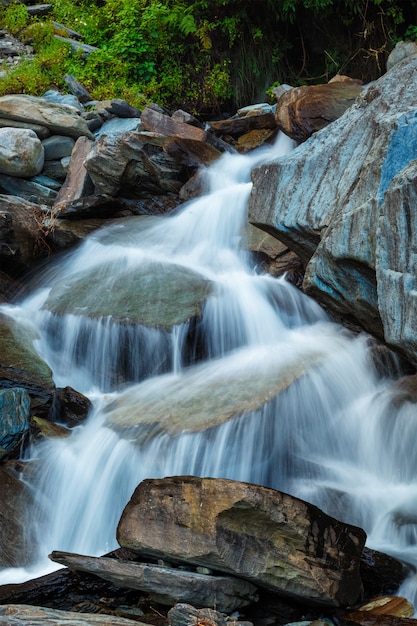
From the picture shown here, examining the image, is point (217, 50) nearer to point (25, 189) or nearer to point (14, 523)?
point (25, 189)

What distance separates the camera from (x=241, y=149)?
35.1 feet

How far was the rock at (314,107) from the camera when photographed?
29.8 feet

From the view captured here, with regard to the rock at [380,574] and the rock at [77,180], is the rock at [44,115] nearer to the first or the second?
the rock at [77,180]

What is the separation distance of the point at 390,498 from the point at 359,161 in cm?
231

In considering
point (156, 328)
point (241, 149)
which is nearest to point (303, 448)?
point (156, 328)

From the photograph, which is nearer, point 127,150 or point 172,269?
point 172,269

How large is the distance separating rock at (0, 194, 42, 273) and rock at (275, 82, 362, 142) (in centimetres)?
326

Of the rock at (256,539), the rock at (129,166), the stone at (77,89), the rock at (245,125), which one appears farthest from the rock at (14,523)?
the stone at (77,89)

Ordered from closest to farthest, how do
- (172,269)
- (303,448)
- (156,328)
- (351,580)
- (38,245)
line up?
(351,580) < (303,448) < (156,328) < (172,269) < (38,245)

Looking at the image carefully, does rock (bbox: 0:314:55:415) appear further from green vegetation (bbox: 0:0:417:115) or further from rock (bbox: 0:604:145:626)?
green vegetation (bbox: 0:0:417:115)

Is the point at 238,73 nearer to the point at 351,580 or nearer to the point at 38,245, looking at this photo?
the point at 38,245

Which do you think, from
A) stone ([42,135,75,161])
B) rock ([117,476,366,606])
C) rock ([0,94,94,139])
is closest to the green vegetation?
rock ([0,94,94,139])

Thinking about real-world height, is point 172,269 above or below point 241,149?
below

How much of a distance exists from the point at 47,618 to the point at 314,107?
7264 mm
